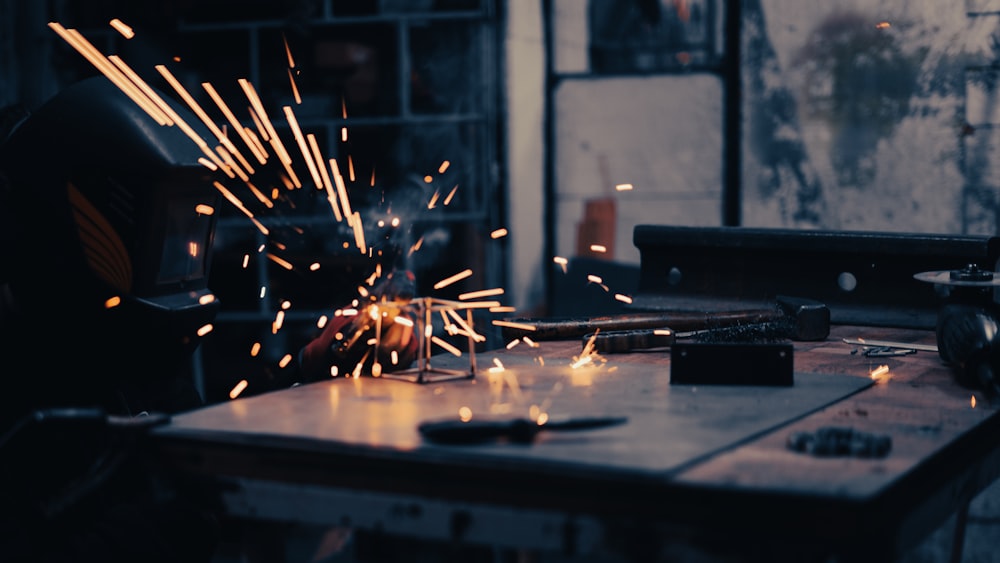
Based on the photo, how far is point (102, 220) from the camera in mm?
2861

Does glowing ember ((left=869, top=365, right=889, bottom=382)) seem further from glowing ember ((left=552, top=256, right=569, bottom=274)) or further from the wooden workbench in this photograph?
glowing ember ((left=552, top=256, right=569, bottom=274))

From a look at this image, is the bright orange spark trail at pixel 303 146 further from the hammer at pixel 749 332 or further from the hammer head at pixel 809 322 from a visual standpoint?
the hammer head at pixel 809 322

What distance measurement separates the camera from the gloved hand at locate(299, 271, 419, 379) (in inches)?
A: 102

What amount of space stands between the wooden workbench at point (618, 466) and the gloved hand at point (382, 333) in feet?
0.67

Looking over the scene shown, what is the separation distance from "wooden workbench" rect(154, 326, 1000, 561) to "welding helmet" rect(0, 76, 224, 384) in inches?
26.6

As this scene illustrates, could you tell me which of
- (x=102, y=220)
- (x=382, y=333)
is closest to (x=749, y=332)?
(x=382, y=333)

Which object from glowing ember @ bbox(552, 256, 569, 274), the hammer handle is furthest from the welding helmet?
glowing ember @ bbox(552, 256, 569, 274)

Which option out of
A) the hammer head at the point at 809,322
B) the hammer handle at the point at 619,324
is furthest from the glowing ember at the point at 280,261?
the hammer head at the point at 809,322

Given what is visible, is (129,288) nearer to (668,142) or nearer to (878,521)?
(878,521)

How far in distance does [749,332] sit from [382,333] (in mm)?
937

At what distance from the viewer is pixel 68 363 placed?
2.77 metres

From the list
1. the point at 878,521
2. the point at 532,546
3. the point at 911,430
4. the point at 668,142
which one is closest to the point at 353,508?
the point at 532,546

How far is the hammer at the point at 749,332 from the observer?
2953mm

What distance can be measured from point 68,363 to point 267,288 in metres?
2.28
